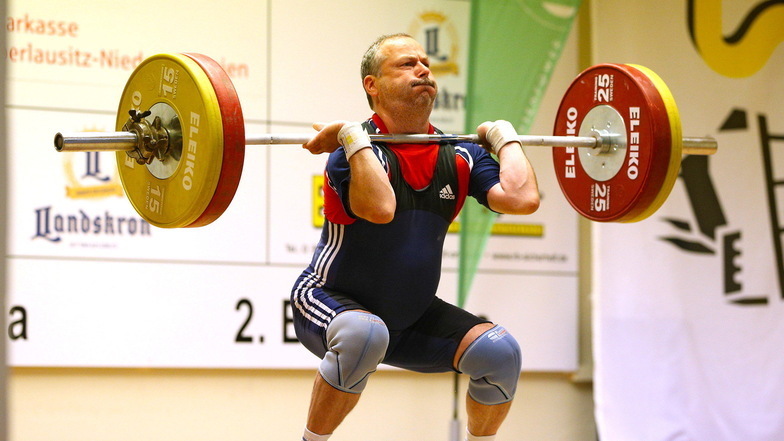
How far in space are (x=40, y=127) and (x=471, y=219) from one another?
6.61 ft

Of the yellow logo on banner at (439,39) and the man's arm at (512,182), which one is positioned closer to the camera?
the man's arm at (512,182)

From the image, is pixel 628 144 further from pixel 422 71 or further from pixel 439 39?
pixel 439 39

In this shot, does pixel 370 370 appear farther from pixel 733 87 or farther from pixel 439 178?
pixel 733 87

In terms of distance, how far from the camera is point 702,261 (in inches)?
187

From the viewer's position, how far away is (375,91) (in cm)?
292

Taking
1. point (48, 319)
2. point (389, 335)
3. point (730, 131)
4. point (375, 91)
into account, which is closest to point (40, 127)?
point (48, 319)

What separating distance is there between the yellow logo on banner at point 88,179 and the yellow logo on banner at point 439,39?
1625 millimetres

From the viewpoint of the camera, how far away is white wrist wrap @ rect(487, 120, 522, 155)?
2854mm

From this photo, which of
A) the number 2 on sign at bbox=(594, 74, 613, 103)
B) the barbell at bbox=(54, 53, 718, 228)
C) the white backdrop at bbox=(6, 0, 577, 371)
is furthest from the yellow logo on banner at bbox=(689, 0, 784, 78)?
the number 2 on sign at bbox=(594, 74, 613, 103)

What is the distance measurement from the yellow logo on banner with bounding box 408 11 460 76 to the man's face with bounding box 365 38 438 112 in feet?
5.85

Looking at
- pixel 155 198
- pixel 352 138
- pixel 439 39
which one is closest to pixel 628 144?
pixel 352 138

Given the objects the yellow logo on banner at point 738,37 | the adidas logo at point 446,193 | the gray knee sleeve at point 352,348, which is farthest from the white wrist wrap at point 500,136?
the yellow logo on banner at point 738,37

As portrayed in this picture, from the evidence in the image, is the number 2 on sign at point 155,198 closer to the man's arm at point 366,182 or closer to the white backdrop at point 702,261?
the man's arm at point 366,182

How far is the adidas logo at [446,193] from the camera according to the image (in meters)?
2.82
